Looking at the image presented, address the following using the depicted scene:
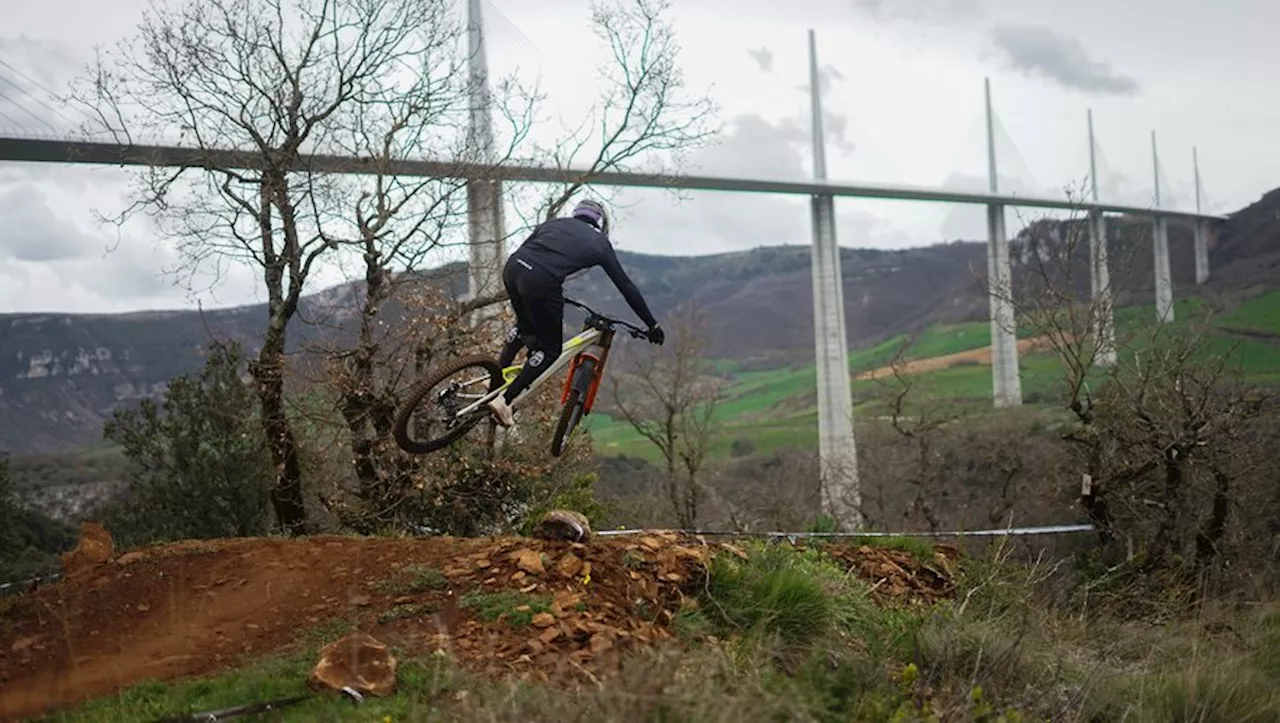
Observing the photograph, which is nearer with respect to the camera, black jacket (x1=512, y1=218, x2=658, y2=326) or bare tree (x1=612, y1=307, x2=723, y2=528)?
black jacket (x1=512, y1=218, x2=658, y2=326)

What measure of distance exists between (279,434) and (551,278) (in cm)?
771

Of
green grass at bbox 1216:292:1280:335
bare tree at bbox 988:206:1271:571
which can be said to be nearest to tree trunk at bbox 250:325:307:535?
bare tree at bbox 988:206:1271:571

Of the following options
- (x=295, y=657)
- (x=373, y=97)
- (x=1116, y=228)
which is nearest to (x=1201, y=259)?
(x=1116, y=228)

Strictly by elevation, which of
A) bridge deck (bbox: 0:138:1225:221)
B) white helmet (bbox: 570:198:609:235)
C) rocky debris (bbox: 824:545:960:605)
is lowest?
rocky debris (bbox: 824:545:960:605)

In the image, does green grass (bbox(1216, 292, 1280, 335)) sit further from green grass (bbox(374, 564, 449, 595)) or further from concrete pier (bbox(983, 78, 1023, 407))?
green grass (bbox(374, 564, 449, 595))

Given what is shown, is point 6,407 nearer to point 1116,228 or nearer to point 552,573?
point 552,573

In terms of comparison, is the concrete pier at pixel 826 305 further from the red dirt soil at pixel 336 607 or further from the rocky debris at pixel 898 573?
the red dirt soil at pixel 336 607

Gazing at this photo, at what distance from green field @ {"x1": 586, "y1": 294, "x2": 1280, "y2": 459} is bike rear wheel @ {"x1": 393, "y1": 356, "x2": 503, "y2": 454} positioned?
1778 cm

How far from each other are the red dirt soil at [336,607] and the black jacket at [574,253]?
1.97m

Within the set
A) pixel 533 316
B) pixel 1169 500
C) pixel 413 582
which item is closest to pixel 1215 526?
pixel 1169 500

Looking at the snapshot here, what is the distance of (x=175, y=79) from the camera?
15180 mm

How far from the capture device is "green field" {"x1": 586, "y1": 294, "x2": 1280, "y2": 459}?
144 ft

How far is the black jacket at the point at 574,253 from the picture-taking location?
8070mm

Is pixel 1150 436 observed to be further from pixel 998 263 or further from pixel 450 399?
pixel 998 263
